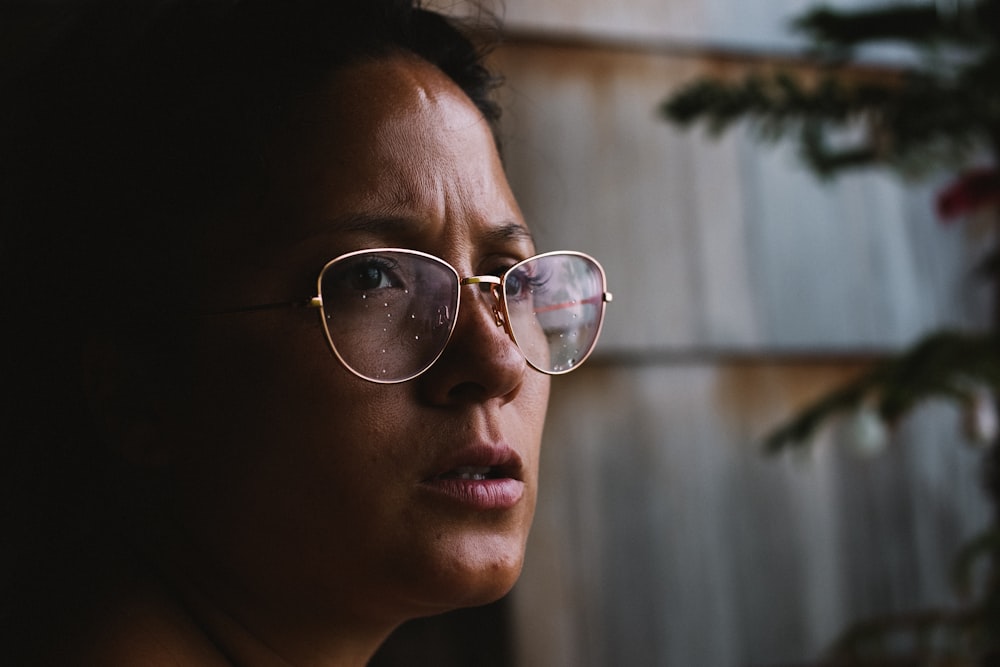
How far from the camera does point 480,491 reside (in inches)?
32.4

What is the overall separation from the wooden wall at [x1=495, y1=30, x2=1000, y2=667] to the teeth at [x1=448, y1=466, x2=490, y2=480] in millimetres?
1809

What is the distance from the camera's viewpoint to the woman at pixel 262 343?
2.62ft

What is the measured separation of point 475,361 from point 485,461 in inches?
3.3

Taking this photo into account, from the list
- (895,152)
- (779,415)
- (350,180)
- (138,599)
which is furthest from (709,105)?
(138,599)

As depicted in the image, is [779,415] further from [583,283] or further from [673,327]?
[583,283]

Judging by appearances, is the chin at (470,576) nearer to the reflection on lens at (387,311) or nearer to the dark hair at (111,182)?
the reflection on lens at (387,311)

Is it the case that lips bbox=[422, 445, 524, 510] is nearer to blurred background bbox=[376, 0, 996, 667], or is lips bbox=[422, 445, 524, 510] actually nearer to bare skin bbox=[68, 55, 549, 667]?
bare skin bbox=[68, 55, 549, 667]

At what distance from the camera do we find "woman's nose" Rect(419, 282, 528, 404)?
2.70ft

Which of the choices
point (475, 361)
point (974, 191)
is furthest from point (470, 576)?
point (974, 191)

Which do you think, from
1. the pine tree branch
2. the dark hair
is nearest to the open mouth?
the dark hair

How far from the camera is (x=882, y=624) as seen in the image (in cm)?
275

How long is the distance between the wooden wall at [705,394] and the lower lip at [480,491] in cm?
180

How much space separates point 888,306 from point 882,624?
0.98m

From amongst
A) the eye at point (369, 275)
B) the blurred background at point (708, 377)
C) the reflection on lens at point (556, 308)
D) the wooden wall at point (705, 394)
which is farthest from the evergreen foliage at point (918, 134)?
the eye at point (369, 275)
